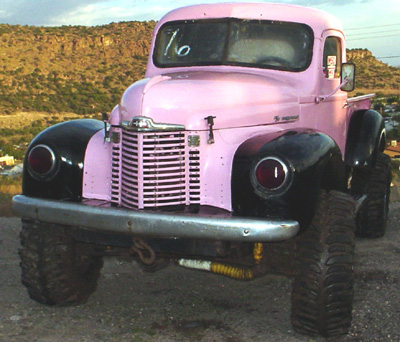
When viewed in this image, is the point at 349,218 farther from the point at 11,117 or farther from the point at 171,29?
the point at 11,117

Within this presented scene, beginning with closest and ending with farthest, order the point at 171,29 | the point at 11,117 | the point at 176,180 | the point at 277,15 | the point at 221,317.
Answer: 1. the point at 176,180
2. the point at 221,317
3. the point at 277,15
4. the point at 171,29
5. the point at 11,117

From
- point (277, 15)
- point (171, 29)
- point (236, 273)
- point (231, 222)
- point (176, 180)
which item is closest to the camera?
point (231, 222)

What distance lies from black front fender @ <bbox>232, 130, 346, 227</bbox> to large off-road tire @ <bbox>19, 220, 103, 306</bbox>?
1.24 metres

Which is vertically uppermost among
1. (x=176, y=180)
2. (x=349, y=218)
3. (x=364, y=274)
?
(x=176, y=180)

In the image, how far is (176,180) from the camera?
3.93m

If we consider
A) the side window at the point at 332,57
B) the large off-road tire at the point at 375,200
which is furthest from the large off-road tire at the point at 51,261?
the large off-road tire at the point at 375,200

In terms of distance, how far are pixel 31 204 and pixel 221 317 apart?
4.94ft

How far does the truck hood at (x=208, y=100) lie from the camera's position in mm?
4016

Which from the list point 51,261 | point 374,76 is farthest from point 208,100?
point 374,76

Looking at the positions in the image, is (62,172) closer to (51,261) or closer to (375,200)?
(51,261)

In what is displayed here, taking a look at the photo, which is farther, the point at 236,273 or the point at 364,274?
the point at 364,274

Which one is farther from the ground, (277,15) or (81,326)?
(277,15)

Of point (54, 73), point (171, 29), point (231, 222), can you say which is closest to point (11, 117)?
point (54, 73)

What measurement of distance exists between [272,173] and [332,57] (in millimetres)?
2207
